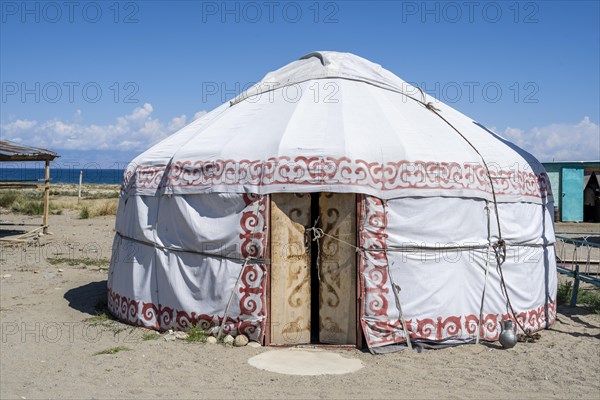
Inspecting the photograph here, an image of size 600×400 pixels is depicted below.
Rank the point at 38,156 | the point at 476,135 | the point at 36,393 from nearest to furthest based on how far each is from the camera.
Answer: the point at 36,393 → the point at 476,135 → the point at 38,156

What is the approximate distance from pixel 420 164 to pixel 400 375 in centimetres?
189

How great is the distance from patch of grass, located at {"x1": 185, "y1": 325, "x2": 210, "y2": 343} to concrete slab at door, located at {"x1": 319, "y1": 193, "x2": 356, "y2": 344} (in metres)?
1.10

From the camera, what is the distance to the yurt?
5336mm

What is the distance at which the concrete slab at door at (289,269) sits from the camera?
5.39 meters

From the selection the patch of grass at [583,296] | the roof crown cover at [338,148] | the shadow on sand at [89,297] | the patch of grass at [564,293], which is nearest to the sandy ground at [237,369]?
the shadow on sand at [89,297]

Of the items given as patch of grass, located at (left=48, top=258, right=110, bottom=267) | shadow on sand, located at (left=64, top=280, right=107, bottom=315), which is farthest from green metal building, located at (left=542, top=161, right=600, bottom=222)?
shadow on sand, located at (left=64, top=280, right=107, bottom=315)

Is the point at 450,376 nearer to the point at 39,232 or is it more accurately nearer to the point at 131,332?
the point at 131,332

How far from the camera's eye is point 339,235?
5.41 m

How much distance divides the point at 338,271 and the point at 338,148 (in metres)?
1.13

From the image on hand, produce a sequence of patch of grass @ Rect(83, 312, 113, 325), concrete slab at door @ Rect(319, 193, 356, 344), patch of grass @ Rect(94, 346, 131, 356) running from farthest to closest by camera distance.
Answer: patch of grass @ Rect(83, 312, 113, 325) < concrete slab at door @ Rect(319, 193, 356, 344) < patch of grass @ Rect(94, 346, 131, 356)

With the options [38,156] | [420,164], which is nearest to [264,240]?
[420,164]

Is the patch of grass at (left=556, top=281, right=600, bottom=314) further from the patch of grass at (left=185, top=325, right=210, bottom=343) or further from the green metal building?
the green metal building

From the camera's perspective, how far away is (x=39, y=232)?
1405 cm

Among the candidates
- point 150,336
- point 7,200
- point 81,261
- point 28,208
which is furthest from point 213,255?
point 7,200
